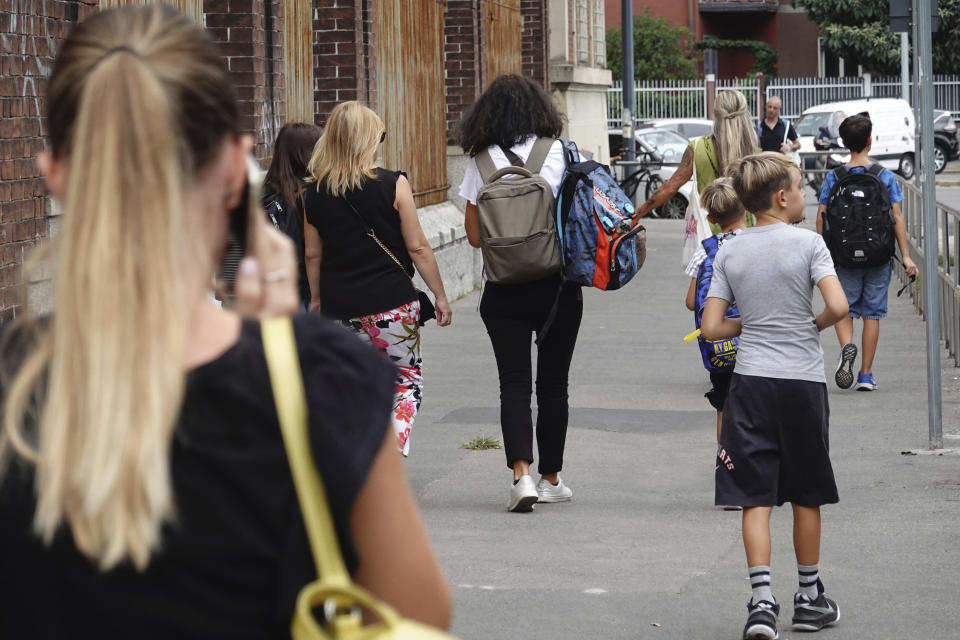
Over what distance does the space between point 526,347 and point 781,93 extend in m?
40.4

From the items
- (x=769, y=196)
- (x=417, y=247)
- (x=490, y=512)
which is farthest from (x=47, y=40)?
(x=769, y=196)

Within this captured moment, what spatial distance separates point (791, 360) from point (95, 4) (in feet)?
13.9

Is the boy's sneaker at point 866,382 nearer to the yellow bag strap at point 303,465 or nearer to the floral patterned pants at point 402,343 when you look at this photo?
the floral patterned pants at point 402,343

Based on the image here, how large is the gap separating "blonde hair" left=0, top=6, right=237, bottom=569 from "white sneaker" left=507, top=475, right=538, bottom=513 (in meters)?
4.94

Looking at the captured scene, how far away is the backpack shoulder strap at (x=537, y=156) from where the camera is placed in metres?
6.49

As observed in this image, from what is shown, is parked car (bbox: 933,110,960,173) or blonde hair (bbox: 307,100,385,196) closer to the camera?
blonde hair (bbox: 307,100,385,196)

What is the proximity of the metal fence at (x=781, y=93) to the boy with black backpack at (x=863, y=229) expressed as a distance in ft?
111

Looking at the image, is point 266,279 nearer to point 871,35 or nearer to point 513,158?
point 513,158

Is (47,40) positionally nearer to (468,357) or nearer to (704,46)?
(468,357)

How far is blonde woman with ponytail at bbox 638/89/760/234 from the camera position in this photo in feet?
26.2

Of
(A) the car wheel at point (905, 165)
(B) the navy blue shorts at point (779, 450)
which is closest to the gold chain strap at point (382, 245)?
(B) the navy blue shorts at point (779, 450)

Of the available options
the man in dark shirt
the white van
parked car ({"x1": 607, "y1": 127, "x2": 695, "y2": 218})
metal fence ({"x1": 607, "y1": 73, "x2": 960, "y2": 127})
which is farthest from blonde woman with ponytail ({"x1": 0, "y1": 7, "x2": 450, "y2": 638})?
metal fence ({"x1": 607, "y1": 73, "x2": 960, "y2": 127})

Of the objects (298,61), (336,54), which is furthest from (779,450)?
(336,54)

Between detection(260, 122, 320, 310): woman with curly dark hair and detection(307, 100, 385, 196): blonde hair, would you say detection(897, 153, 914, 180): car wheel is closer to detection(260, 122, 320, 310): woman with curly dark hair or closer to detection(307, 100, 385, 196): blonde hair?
detection(260, 122, 320, 310): woman with curly dark hair
